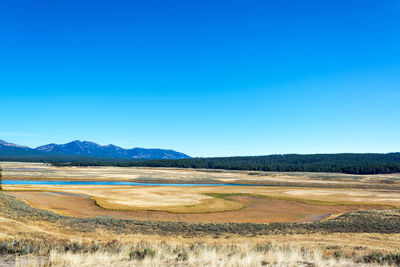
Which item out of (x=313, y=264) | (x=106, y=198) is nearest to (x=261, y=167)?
(x=106, y=198)

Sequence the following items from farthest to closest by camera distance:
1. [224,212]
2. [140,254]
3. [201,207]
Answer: [201,207] → [224,212] → [140,254]

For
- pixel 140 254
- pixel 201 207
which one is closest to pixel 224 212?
pixel 201 207

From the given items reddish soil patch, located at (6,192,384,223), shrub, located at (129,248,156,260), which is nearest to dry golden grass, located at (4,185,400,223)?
reddish soil patch, located at (6,192,384,223)

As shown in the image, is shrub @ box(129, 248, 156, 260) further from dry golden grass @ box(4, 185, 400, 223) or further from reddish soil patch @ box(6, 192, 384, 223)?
dry golden grass @ box(4, 185, 400, 223)

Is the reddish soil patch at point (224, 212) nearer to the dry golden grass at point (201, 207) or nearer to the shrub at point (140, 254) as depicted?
the dry golden grass at point (201, 207)

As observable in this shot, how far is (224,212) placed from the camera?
3897 cm

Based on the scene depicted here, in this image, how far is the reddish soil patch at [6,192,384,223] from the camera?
114 feet

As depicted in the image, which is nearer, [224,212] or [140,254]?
[140,254]

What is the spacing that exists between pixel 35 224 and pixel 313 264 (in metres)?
24.4

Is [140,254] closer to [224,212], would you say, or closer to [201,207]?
[224,212]

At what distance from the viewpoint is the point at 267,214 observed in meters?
38.6

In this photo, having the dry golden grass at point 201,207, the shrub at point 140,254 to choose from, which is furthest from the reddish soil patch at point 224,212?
the shrub at point 140,254

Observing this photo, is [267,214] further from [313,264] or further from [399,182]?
[399,182]

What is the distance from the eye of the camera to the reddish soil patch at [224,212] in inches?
1366
